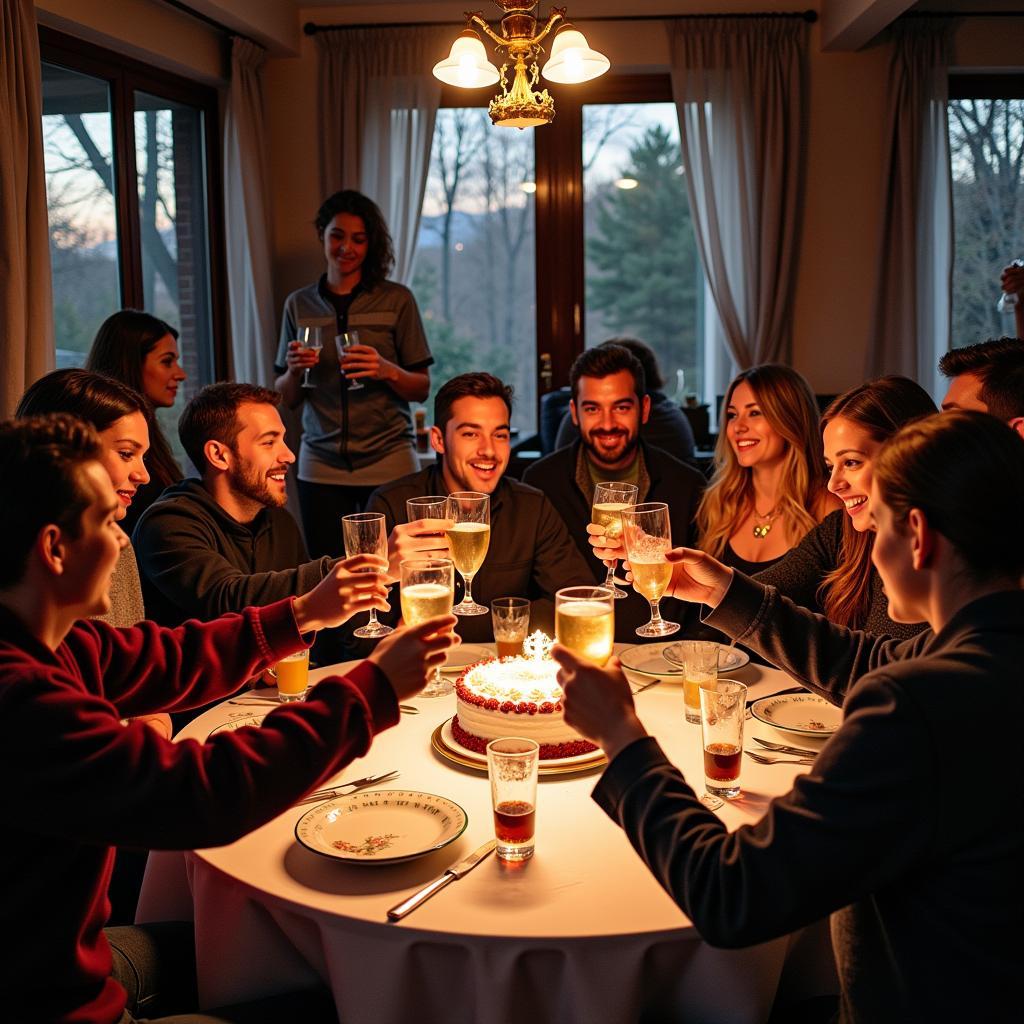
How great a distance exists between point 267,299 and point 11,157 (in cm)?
221

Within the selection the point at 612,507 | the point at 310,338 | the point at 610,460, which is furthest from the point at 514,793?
the point at 310,338

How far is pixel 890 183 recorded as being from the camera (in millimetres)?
5820

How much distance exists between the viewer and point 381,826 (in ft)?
5.29

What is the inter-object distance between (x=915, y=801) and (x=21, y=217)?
3619 millimetres

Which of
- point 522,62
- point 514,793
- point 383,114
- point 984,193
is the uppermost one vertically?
point 383,114

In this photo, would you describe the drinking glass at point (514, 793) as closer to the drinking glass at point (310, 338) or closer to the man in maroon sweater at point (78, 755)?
the man in maroon sweater at point (78, 755)

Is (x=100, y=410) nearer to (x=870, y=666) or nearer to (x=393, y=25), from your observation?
(x=870, y=666)

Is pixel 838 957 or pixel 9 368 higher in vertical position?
pixel 9 368

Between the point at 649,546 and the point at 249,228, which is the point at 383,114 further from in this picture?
the point at 649,546

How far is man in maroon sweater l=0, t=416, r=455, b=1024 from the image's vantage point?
1.25 meters

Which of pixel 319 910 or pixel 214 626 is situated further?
pixel 214 626

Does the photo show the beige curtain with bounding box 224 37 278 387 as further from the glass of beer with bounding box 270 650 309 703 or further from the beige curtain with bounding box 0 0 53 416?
the glass of beer with bounding box 270 650 309 703

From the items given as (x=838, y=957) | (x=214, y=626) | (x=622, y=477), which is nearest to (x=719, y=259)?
(x=622, y=477)

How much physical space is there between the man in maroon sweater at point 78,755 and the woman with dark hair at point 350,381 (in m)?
3.20
